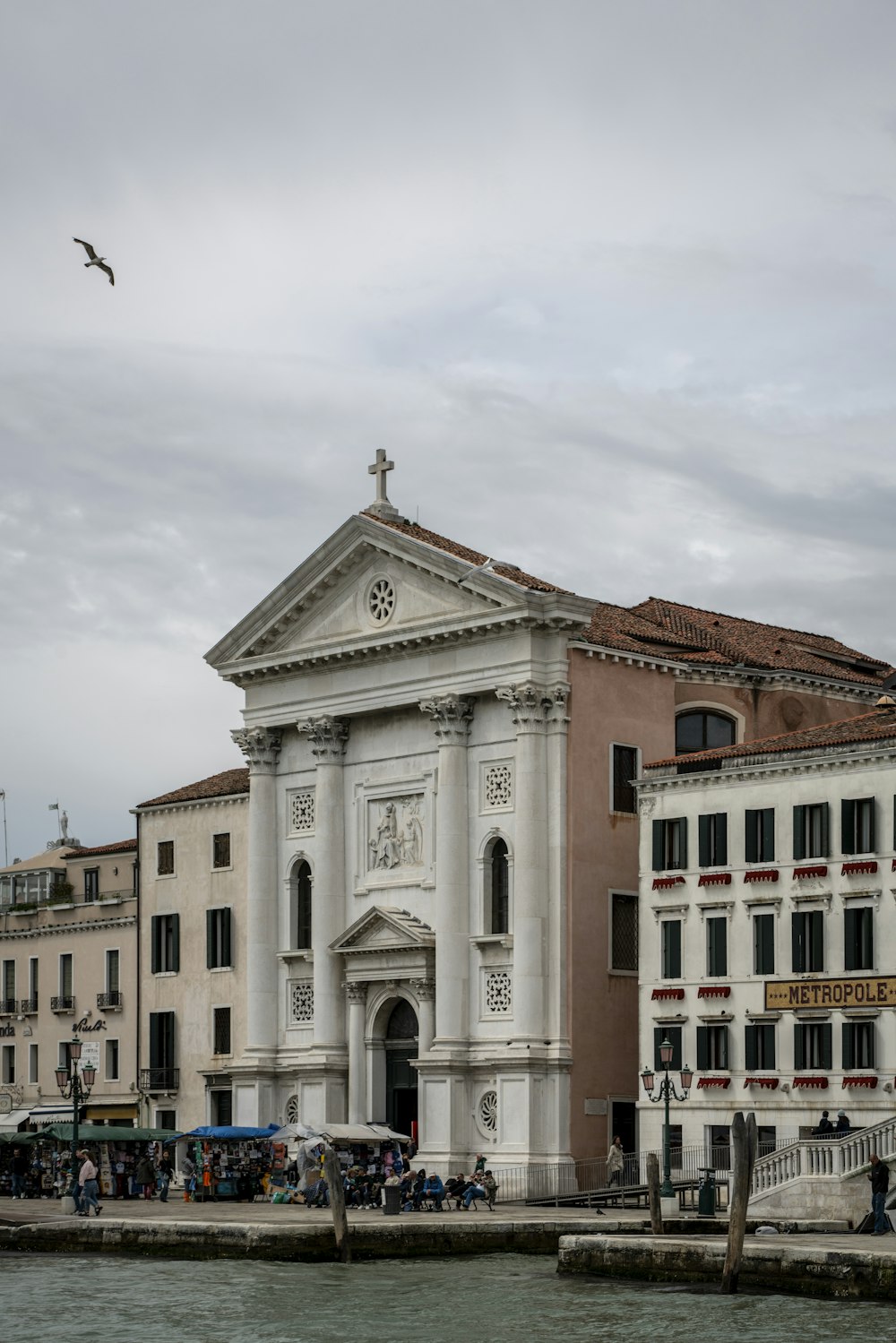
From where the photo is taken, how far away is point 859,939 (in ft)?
162

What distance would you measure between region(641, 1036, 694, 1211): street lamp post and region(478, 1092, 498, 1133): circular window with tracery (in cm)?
480

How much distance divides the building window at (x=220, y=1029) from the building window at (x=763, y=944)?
60.3ft

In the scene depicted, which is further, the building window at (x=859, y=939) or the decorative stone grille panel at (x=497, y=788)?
the decorative stone grille panel at (x=497, y=788)

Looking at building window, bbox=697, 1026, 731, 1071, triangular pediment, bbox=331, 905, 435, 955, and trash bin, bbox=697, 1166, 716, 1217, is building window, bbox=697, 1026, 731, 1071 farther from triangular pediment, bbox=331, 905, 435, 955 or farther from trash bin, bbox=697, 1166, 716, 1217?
triangular pediment, bbox=331, 905, 435, 955

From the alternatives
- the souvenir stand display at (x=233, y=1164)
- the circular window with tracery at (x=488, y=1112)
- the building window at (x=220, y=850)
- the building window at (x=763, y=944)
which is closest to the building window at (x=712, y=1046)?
the building window at (x=763, y=944)

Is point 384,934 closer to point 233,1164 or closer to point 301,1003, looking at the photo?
point 301,1003

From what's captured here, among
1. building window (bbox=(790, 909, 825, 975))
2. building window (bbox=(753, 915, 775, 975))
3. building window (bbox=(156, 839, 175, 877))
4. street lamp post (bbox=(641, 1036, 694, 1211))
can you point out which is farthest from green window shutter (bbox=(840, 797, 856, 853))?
building window (bbox=(156, 839, 175, 877))

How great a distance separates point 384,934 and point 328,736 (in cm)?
531

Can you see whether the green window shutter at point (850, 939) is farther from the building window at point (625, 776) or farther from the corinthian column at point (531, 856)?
the building window at point (625, 776)

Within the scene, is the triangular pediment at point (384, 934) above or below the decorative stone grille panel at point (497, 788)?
below

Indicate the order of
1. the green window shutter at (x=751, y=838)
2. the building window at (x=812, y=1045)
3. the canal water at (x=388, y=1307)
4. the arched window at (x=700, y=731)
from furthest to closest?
the arched window at (x=700, y=731)
the green window shutter at (x=751, y=838)
the building window at (x=812, y=1045)
the canal water at (x=388, y=1307)

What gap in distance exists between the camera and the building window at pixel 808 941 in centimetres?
4998

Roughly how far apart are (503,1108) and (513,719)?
28.5 feet

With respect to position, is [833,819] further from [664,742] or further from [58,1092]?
[58,1092]
